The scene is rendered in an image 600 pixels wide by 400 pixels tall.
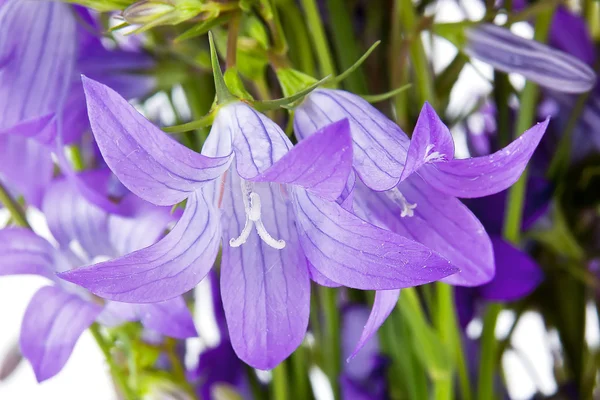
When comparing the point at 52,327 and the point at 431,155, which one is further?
the point at 52,327

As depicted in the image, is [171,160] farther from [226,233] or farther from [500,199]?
[500,199]

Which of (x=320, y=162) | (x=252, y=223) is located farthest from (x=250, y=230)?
(x=320, y=162)

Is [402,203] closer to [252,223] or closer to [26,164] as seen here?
[252,223]

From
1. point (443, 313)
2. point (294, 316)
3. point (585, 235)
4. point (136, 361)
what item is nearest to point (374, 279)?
point (294, 316)

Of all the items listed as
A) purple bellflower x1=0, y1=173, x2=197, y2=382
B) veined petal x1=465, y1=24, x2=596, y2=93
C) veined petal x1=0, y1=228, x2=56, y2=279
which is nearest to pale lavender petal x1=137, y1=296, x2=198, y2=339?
purple bellflower x1=0, y1=173, x2=197, y2=382

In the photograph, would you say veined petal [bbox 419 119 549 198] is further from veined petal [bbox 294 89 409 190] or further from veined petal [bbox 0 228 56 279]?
veined petal [bbox 0 228 56 279]

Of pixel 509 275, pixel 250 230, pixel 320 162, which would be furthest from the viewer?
pixel 509 275
